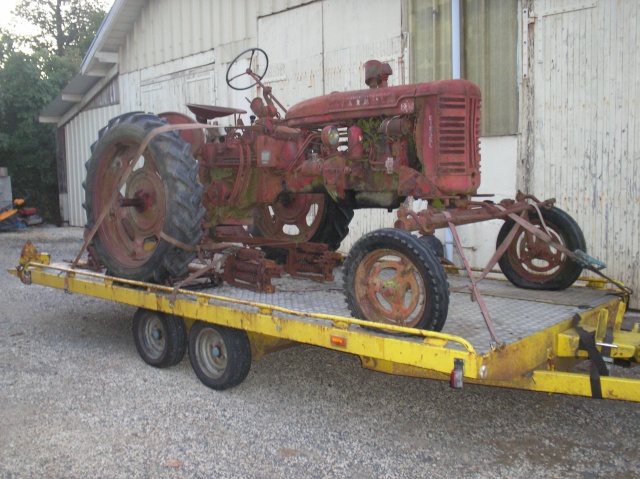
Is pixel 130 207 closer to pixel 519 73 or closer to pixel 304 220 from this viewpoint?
pixel 304 220

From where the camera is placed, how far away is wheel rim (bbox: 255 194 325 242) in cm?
584

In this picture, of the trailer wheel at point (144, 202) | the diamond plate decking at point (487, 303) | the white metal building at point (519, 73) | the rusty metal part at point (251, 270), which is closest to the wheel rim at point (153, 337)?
the trailer wheel at point (144, 202)

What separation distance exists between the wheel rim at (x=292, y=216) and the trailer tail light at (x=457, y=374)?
2990mm

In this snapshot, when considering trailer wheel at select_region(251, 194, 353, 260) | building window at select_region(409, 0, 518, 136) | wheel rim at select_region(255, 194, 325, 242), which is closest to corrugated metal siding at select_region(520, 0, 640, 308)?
building window at select_region(409, 0, 518, 136)

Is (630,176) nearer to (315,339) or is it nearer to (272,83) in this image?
(315,339)

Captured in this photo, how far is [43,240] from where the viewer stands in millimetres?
13805

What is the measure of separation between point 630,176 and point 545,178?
87cm

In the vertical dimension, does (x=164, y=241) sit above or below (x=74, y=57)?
below

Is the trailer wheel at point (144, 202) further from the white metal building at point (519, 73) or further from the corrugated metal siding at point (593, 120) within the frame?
the corrugated metal siding at point (593, 120)

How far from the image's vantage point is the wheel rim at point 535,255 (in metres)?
4.64

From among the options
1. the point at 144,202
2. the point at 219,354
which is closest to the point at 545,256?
the point at 219,354

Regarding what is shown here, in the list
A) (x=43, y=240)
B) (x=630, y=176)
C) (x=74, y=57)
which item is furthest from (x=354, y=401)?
(x=74, y=57)

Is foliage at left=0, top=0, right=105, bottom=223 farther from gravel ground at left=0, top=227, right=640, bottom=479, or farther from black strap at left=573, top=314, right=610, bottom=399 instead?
black strap at left=573, top=314, right=610, bottom=399

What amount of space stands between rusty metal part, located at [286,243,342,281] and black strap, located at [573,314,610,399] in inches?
87.3
